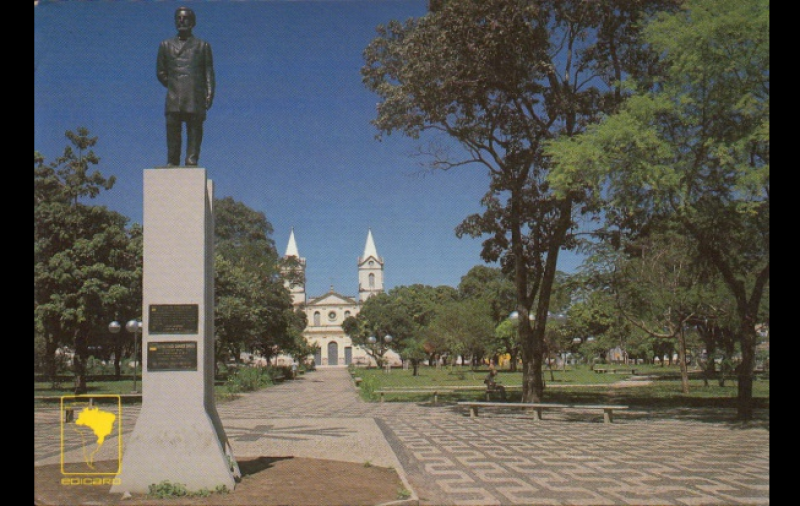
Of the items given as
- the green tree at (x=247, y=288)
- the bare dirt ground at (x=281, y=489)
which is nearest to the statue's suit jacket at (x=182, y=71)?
the bare dirt ground at (x=281, y=489)

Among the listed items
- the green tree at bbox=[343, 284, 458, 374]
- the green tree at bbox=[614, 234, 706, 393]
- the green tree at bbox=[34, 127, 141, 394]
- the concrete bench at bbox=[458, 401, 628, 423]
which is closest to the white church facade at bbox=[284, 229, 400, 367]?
the green tree at bbox=[343, 284, 458, 374]

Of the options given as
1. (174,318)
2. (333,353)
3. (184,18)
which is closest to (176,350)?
(174,318)

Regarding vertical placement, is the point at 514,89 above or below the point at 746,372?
above

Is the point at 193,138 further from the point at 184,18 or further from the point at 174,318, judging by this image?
the point at 174,318

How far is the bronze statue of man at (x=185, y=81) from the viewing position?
758cm

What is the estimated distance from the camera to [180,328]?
7031 mm

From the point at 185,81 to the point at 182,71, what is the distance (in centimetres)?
12

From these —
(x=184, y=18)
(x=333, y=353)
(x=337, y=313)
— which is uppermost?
(x=184, y=18)

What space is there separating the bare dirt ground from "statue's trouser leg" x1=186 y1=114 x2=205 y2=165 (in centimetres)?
370

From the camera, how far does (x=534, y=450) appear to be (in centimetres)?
951

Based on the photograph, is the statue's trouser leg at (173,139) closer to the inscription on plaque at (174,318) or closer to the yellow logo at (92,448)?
the inscription on plaque at (174,318)

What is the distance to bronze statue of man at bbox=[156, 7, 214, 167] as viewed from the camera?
7.58 meters
